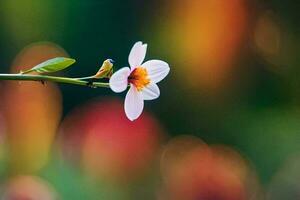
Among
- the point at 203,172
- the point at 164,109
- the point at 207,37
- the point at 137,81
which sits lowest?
the point at 203,172

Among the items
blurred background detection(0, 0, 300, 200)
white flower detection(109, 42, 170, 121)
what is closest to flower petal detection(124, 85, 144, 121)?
white flower detection(109, 42, 170, 121)

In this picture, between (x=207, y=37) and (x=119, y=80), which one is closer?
(x=119, y=80)

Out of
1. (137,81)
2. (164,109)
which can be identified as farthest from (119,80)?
(164,109)

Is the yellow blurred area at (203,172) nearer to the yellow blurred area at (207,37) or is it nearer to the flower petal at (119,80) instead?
the yellow blurred area at (207,37)

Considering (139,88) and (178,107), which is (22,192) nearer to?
(178,107)

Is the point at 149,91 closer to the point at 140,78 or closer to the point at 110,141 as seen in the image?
the point at 140,78

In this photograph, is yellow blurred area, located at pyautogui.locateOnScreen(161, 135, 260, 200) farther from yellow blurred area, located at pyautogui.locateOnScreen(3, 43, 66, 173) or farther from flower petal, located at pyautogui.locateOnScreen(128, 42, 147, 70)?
flower petal, located at pyautogui.locateOnScreen(128, 42, 147, 70)

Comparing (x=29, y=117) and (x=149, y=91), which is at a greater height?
(x=149, y=91)
